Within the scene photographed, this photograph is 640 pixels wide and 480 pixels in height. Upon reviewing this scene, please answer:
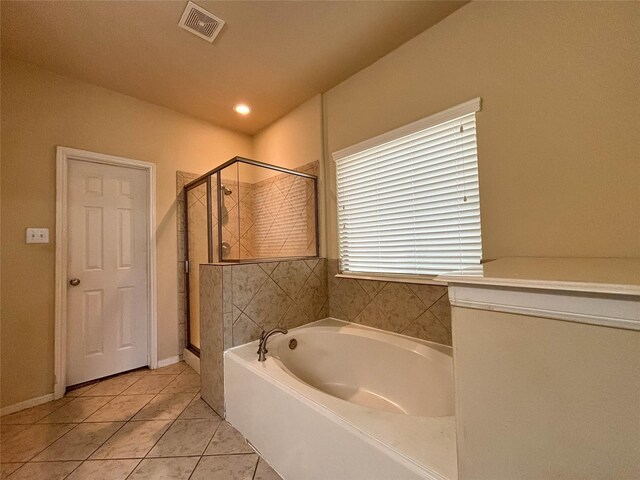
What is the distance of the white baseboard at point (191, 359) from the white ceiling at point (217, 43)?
244 cm

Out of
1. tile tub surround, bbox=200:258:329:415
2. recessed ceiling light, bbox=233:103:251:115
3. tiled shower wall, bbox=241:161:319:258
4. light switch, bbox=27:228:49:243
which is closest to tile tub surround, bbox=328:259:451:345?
tile tub surround, bbox=200:258:329:415

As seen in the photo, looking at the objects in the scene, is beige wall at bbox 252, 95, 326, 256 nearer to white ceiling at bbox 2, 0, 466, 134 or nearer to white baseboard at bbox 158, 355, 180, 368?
white ceiling at bbox 2, 0, 466, 134

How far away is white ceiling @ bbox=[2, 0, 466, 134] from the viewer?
1454mm

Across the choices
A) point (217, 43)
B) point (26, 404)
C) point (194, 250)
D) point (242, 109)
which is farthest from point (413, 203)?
point (26, 404)

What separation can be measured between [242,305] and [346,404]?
961 mm

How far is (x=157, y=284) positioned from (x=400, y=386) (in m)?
2.27

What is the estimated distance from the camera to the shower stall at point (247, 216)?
6.53 feet

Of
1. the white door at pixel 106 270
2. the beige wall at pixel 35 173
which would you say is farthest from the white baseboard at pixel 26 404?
the white door at pixel 106 270

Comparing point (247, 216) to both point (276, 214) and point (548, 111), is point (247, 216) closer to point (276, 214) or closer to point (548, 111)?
point (276, 214)

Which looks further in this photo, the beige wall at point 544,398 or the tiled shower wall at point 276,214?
Result: the tiled shower wall at point 276,214

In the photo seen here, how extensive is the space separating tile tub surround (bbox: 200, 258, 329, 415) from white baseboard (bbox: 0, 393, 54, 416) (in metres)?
1.17

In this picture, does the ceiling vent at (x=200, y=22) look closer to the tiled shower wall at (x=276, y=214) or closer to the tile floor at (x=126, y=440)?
the tiled shower wall at (x=276, y=214)

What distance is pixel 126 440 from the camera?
145cm

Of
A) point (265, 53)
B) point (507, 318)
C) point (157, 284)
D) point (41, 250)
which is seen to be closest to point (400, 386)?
point (507, 318)
